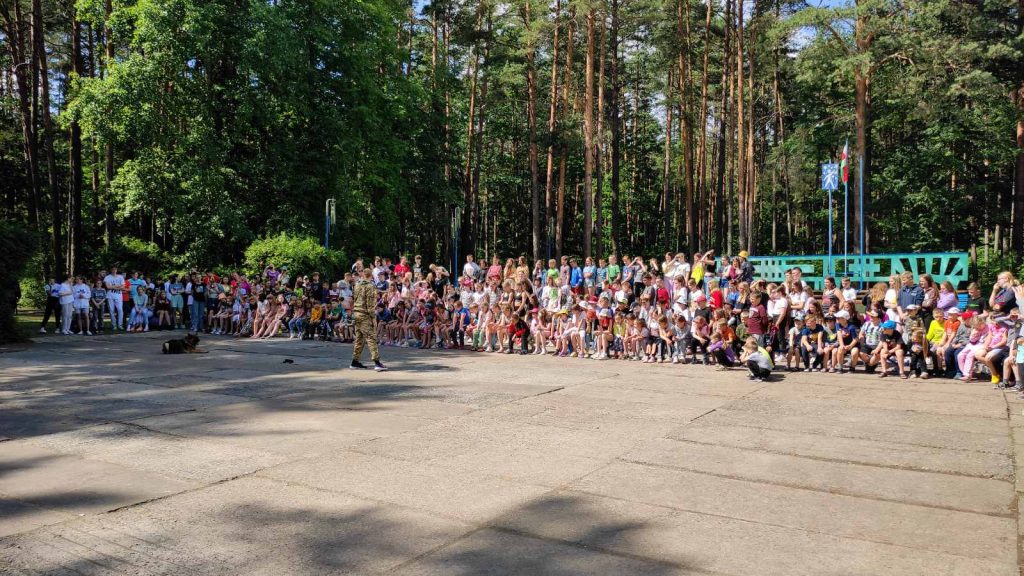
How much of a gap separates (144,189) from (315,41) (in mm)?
9438

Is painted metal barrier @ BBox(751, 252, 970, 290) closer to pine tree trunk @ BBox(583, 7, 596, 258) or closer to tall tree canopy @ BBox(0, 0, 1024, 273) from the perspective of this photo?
tall tree canopy @ BBox(0, 0, 1024, 273)

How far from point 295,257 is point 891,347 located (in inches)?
691

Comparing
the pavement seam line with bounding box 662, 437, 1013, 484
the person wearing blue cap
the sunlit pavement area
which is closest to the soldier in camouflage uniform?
the sunlit pavement area

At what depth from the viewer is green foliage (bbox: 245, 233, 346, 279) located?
75.9 feet

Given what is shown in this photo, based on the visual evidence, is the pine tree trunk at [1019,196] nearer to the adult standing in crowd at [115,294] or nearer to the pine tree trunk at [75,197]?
the adult standing in crowd at [115,294]

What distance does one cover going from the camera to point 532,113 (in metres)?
36.7

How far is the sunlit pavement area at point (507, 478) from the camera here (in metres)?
4.51

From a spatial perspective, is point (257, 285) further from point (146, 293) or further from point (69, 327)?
point (69, 327)

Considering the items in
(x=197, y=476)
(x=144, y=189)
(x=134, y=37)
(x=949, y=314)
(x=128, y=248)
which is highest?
(x=134, y=37)

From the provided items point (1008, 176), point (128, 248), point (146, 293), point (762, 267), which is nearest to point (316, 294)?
point (146, 293)

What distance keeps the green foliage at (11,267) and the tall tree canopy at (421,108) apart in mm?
7469

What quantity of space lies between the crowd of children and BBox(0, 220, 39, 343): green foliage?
292 cm

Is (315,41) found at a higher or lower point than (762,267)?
higher

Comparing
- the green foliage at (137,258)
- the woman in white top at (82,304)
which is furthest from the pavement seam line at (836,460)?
the green foliage at (137,258)
